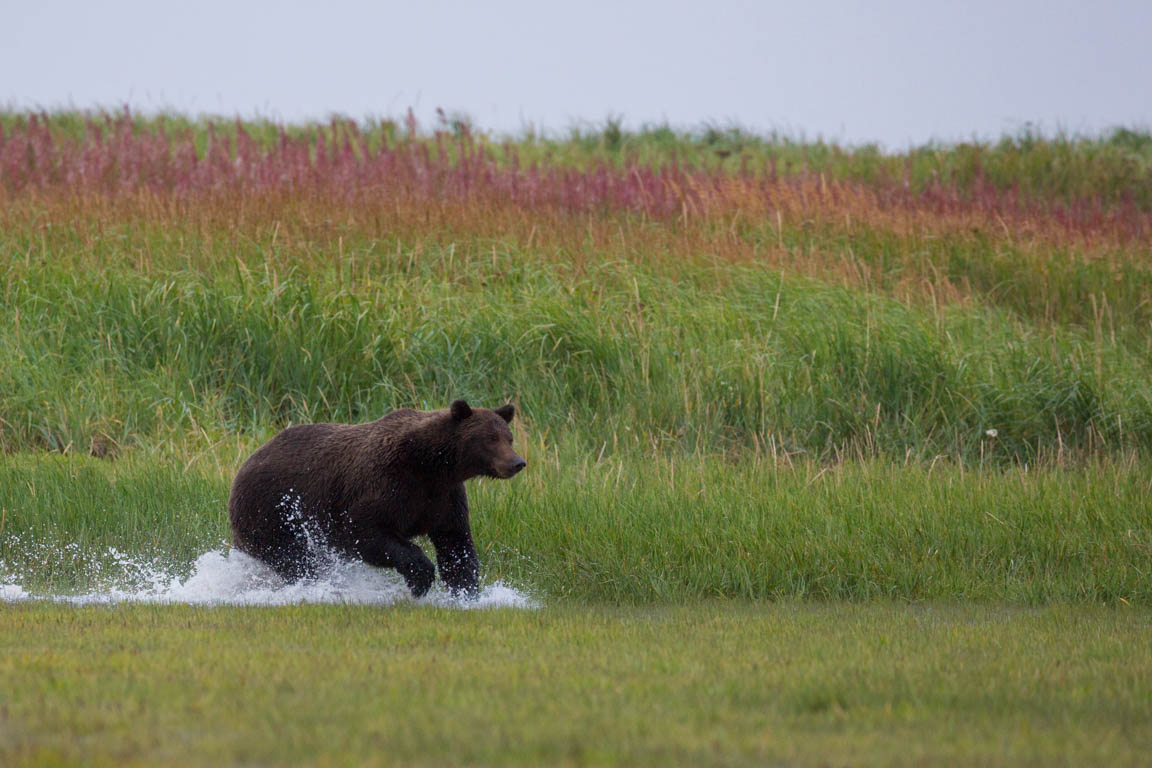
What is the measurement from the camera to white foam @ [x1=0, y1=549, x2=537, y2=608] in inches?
312

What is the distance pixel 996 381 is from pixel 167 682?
9.52 meters

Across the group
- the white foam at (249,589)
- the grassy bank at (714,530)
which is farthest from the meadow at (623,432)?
the white foam at (249,589)

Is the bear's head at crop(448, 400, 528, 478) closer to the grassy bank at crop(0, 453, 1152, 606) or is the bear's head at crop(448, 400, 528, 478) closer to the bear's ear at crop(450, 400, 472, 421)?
the bear's ear at crop(450, 400, 472, 421)

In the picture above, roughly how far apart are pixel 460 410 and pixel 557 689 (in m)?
3.38

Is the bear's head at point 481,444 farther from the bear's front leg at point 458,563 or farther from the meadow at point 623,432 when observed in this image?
the meadow at point 623,432

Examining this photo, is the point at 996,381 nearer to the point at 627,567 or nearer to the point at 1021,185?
the point at 627,567

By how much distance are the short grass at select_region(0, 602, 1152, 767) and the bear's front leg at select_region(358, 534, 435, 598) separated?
600mm

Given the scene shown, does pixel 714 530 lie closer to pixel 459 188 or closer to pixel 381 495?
pixel 381 495

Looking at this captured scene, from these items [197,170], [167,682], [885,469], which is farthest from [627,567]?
[197,170]

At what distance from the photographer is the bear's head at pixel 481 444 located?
7.99 m

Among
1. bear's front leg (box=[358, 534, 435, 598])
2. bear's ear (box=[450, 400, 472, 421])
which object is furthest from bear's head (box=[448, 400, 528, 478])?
bear's front leg (box=[358, 534, 435, 598])

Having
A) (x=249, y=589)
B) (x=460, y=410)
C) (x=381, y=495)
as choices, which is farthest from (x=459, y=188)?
(x=381, y=495)

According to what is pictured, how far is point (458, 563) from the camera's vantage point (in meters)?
8.09

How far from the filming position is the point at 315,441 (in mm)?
8508
